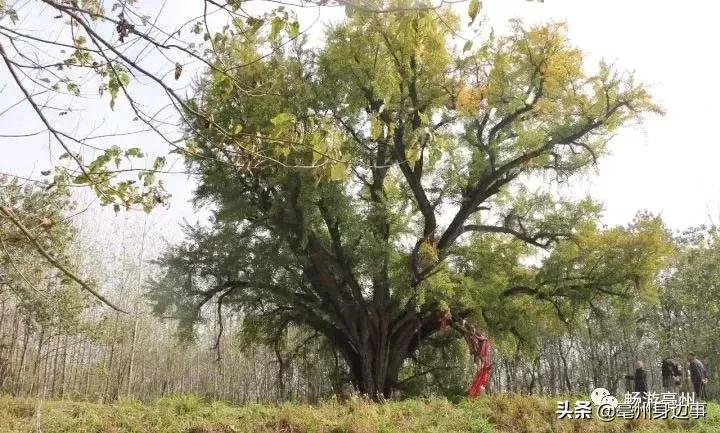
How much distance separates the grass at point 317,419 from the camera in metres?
7.71

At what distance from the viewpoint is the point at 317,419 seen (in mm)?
7836

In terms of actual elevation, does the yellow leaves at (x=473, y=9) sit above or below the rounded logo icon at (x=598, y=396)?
above

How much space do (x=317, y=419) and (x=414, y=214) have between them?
7645 mm

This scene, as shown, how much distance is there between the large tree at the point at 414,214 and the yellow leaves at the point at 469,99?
0.11ft

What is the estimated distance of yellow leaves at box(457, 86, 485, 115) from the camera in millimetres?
12961

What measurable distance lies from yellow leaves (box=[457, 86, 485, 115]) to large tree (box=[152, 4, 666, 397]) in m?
0.03

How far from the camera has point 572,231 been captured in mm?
14211

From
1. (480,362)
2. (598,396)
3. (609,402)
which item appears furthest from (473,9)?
(480,362)

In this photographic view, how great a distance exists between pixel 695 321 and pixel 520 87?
15267 millimetres

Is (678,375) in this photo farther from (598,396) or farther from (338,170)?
(338,170)

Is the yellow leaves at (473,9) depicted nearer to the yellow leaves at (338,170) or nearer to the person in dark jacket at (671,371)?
the yellow leaves at (338,170)

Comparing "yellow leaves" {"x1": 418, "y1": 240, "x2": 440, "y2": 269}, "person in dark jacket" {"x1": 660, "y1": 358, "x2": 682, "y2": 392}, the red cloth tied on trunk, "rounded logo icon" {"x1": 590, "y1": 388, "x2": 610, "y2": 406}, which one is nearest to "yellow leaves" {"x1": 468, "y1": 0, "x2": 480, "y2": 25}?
"rounded logo icon" {"x1": 590, "y1": 388, "x2": 610, "y2": 406}

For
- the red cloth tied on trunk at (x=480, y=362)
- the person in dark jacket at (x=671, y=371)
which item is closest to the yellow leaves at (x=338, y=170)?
the red cloth tied on trunk at (x=480, y=362)

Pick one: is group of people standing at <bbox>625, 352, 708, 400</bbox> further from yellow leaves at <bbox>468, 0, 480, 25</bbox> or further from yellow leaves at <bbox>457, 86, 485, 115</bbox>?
yellow leaves at <bbox>468, 0, 480, 25</bbox>
